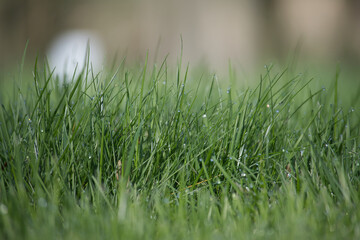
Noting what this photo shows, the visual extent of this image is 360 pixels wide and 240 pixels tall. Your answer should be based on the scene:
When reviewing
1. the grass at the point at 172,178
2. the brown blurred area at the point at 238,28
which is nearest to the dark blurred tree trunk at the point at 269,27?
the brown blurred area at the point at 238,28

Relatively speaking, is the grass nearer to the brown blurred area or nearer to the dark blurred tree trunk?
the brown blurred area

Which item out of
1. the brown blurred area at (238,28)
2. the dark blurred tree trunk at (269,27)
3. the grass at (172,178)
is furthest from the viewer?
the dark blurred tree trunk at (269,27)

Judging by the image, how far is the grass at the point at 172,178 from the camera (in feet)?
2.68

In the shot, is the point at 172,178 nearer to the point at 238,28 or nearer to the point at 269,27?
the point at 238,28

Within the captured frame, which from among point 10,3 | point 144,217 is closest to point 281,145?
point 144,217

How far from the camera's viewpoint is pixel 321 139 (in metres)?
1.19

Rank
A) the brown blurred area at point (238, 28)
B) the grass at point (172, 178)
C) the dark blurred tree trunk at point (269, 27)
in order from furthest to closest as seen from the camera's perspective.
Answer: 1. the dark blurred tree trunk at point (269, 27)
2. the brown blurred area at point (238, 28)
3. the grass at point (172, 178)

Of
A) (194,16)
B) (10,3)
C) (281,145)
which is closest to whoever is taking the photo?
(281,145)

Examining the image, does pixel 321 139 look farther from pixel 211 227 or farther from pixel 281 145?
pixel 211 227

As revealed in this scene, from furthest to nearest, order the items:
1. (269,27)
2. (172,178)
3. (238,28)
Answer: (269,27)
(238,28)
(172,178)

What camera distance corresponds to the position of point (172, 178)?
3.51ft

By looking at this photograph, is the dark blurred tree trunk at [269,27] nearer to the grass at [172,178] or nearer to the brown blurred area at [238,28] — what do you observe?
the brown blurred area at [238,28]

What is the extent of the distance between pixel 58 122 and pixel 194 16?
370 cm

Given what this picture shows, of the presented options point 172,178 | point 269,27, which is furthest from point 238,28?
point 172,178
